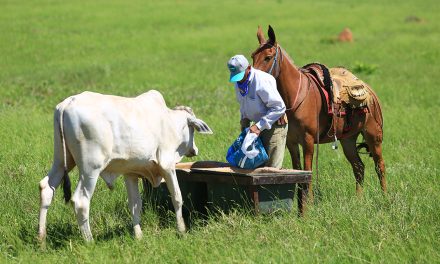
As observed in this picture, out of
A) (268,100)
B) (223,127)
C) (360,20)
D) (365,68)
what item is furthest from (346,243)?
(360,20)

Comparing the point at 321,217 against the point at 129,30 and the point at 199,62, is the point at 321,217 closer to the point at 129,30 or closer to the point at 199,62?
the point at 199,62

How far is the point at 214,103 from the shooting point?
17125 millimetres

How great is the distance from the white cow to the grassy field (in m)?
0.41

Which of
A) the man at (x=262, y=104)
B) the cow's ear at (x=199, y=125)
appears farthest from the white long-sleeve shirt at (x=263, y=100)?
the cow's ear at (x=199, y=125)

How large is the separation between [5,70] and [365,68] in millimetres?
9849

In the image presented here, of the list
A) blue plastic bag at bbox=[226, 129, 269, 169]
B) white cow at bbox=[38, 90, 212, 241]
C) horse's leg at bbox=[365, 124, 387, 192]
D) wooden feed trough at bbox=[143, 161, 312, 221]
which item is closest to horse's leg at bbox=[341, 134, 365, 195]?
horse's leg at bbox=[365, 124, 387, 192]

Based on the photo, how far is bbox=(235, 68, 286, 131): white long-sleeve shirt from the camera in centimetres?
809

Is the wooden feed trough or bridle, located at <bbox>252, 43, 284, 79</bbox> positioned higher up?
bridle, located at <bbox>252, 43, 284, 79</bbox>

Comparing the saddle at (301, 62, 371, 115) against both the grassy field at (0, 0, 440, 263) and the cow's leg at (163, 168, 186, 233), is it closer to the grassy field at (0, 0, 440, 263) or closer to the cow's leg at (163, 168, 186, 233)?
the grassy field at (0, 0, 440, 263)

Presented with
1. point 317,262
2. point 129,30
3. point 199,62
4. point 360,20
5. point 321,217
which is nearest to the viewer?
point 317,262

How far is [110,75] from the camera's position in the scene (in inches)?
855

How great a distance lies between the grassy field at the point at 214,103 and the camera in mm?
6898

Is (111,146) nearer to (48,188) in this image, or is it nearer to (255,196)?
(48,188)

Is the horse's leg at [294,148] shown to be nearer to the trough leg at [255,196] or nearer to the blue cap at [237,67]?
the blue cap at [237,67]
